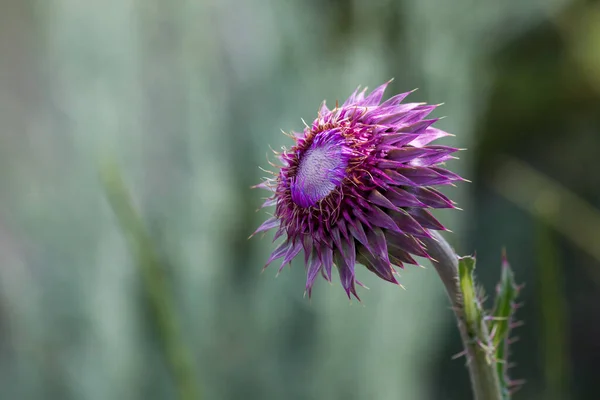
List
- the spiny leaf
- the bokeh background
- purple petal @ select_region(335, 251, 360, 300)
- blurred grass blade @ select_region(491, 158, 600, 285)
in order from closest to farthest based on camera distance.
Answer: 1. purple petal @ select_region(335, 251, 360, 300)
2. the spiny leaf
3. blurred grass blade @ select_region(491, 158, 600, 285)
4. the bokeh background

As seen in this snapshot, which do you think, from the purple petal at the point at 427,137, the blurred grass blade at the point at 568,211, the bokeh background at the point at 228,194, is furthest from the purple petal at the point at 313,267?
the bokeh background at the point at 228,194

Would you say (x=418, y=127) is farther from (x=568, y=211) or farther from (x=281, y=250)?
(x=568, y=211)

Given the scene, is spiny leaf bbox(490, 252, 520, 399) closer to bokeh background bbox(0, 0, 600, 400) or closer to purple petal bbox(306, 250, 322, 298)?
purple petal bbox(306, 250, 322, 298)

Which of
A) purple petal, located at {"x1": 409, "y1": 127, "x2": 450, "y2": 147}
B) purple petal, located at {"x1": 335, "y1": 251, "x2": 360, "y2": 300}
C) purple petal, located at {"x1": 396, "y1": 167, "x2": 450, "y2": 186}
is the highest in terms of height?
purple petal, located at {"x1": 409, "y1": 127, "x2": 450, "y2": 147}

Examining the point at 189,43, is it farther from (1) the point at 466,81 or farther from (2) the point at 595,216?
(2) the point at 595,216

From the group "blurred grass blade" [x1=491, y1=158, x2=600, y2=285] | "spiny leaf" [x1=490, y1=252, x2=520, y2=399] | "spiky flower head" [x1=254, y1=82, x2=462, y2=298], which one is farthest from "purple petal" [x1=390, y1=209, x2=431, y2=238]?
"blurred grass blade" [x1=491, y1=158, x2=600, y2=285]

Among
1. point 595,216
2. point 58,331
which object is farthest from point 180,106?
point 595,216

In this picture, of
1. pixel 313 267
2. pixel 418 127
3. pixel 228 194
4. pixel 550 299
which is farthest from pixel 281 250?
pixel 228 194

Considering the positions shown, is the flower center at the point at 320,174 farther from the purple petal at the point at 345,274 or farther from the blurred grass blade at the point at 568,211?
the blurred grass blade at the point at 568,211
